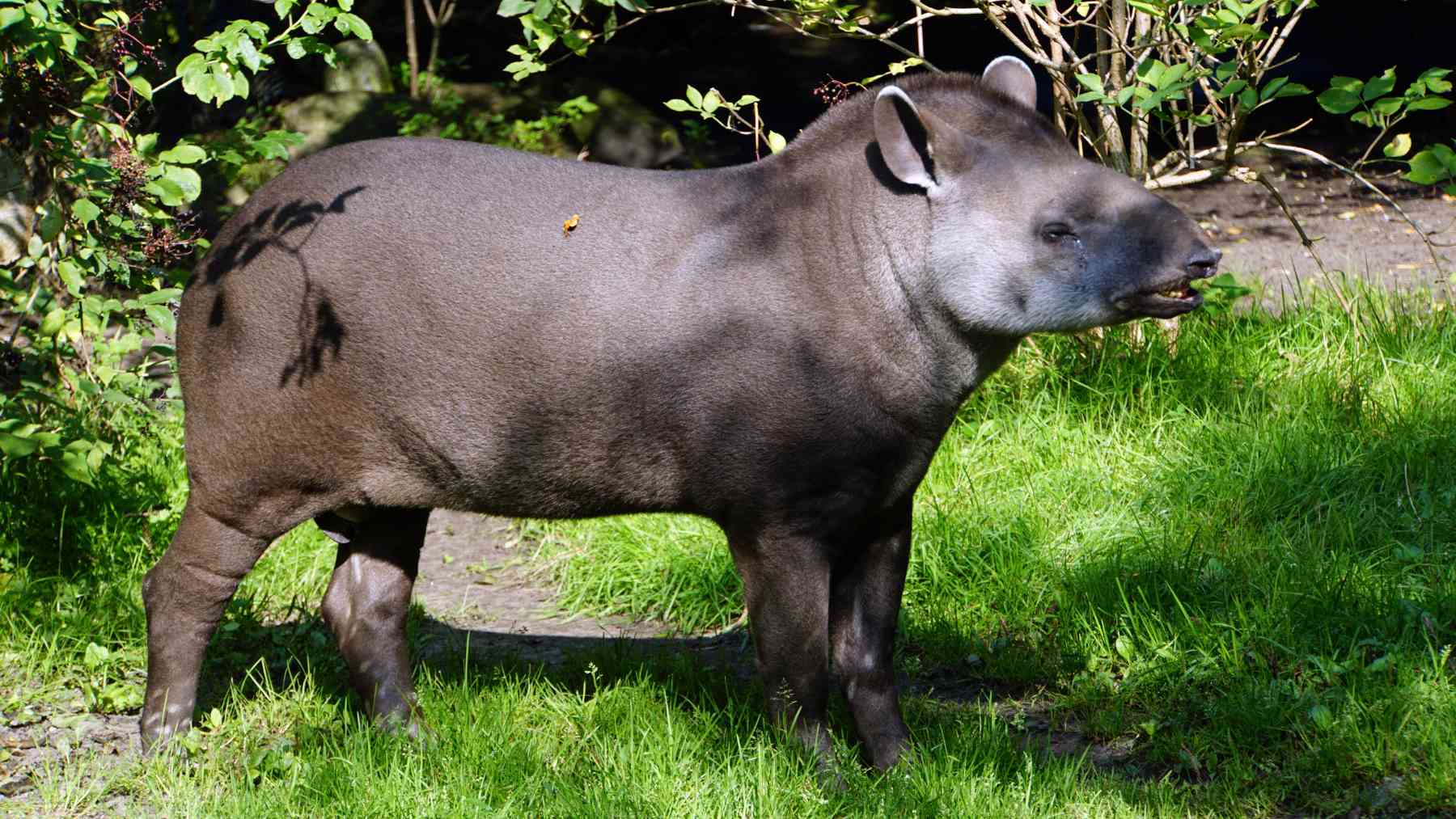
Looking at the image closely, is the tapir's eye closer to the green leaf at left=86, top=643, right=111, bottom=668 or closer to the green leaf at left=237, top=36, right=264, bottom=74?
the green leaf at left=237, top=36, right=264, bottom=74

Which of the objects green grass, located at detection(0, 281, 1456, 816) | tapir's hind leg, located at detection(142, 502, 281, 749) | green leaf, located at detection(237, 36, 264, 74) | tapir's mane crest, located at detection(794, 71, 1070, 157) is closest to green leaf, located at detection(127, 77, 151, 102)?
green leaf, located at detection(237, 36, 264, 74)

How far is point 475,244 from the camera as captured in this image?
4.04m

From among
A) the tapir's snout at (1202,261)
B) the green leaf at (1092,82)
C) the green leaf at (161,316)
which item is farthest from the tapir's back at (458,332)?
the green leaf at (1092,82)

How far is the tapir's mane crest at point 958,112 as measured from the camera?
3.94 metres

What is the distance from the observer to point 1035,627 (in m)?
4.93

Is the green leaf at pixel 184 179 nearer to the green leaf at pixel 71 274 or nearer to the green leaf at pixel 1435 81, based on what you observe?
the green leaf at pixel 71 274

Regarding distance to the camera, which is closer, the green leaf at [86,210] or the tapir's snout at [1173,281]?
the tapir's snout at [1173,281]

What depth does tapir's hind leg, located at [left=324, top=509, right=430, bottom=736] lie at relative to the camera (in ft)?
14.9

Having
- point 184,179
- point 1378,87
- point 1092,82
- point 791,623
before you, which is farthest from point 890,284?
point 184,179

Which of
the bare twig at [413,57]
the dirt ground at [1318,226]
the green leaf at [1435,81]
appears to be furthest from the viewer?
the bare twig at [413,57]

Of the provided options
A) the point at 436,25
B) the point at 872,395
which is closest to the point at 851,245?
the point at 872,395

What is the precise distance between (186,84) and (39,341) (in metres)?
1.56

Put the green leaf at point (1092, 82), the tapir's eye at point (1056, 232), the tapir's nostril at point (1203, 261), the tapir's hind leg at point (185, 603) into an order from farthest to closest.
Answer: the green leaf at point (1092, 82) < the tapir's hind leg at point (185, 603) < the tapir's eye at point (1056, 232) < the tapir's nostril at point (1203, 261)

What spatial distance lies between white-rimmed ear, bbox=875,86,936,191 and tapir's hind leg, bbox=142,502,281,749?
205 cm
